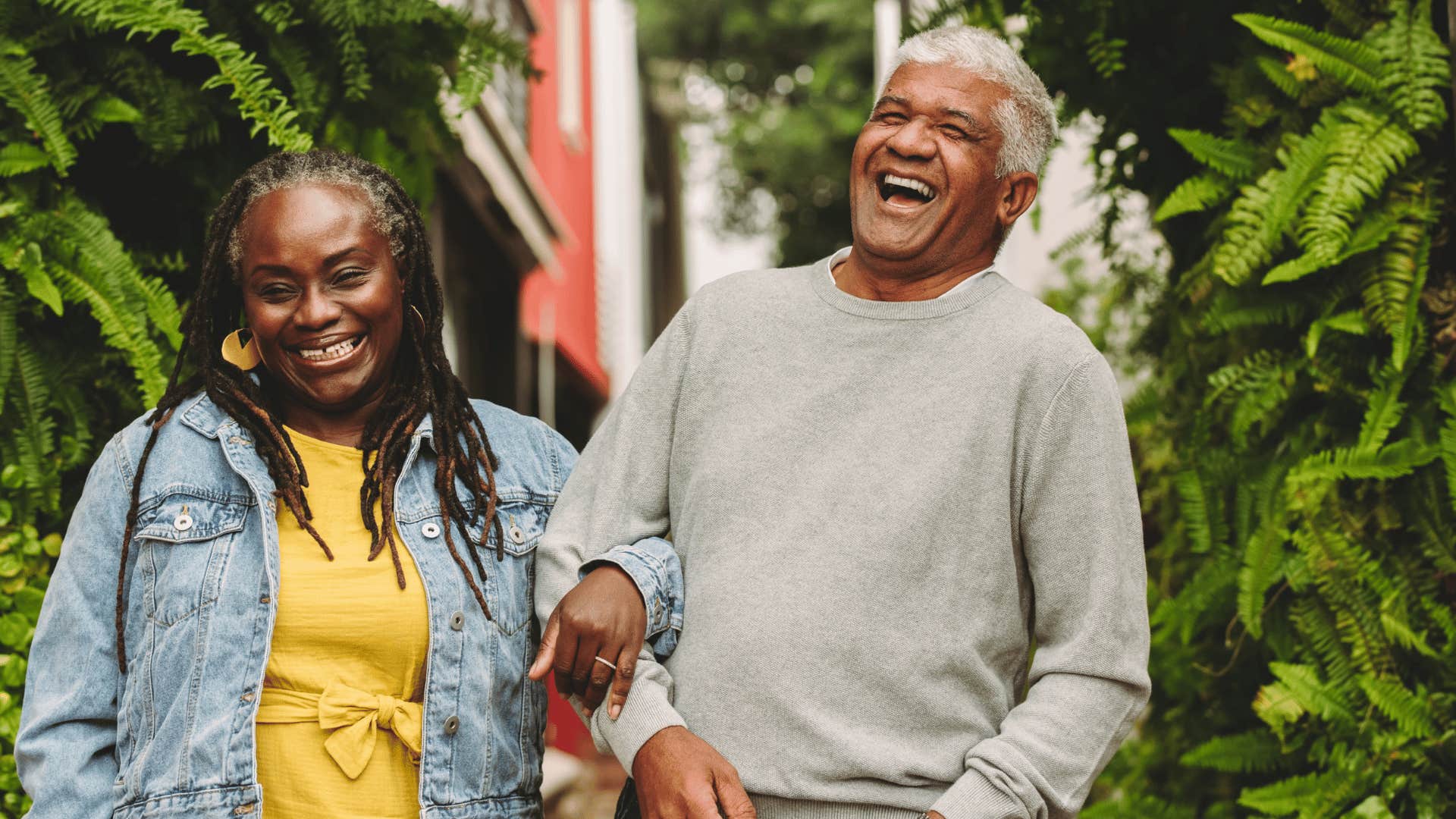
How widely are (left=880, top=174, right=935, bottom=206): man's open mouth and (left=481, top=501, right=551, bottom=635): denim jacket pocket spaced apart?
0.88 meters

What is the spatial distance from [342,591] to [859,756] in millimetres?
904

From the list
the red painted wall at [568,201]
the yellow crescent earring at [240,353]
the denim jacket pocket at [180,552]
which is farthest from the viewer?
the red painted wall at [568,201]

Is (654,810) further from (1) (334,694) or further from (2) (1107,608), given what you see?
(2) (1107,608)

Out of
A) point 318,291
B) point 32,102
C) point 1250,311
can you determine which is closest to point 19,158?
point 32,102

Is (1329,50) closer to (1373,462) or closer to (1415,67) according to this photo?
(1415,67)

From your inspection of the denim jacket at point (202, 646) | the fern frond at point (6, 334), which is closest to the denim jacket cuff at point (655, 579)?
the denim jacket at point (202, 646)

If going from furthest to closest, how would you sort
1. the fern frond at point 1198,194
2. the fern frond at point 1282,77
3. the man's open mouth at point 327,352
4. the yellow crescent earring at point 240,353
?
the fern frond at point 1198,194 → the fern frond at point 1282,77 → the yellow crescent earring at point 240,353 → the man's open mouth at point 327,352

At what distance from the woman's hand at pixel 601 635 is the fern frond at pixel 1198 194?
1841 millimetres

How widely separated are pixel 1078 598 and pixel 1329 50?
162 centimetres

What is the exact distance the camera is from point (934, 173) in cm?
228

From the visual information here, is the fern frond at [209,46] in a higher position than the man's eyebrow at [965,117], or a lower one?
higher

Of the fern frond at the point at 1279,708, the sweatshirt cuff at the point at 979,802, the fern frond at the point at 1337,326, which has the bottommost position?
the fern frond at the point at 1279,708

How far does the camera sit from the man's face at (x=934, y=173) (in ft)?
7.47

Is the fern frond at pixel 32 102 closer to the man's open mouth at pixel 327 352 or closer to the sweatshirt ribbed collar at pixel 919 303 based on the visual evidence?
the man's open mouth at pixel 327 352
